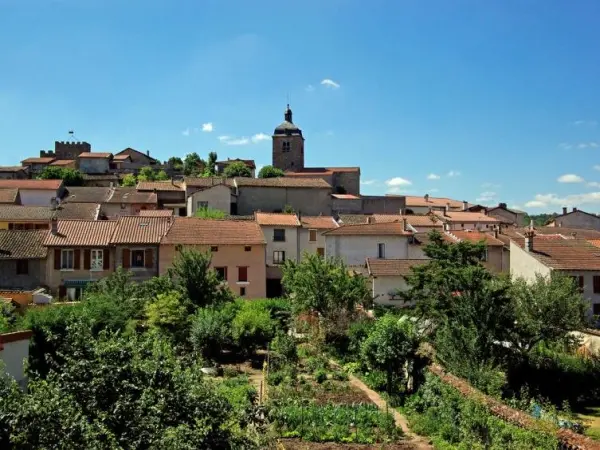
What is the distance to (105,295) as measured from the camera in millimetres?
27234

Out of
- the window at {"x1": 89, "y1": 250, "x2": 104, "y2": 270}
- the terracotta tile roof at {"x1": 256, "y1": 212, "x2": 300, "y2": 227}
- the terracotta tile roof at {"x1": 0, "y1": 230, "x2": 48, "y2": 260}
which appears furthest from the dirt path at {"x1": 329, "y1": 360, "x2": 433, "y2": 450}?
the terracotta tile roof at {"x1": 256, "y1": 212, "x2": 300, "y2": 227}

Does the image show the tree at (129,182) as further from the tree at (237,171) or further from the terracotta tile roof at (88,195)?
the tree at (237,171)

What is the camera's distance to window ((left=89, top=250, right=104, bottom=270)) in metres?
36.9

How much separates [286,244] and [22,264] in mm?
20780

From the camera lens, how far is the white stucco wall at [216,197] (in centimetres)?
5926

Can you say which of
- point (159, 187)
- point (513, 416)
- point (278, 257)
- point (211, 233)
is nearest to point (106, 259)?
point (211, 233)

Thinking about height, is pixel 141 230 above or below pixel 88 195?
below

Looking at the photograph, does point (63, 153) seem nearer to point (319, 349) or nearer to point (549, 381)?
point (319, 349)

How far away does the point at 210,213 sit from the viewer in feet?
178

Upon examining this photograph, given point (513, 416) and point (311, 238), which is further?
point (311, 238)

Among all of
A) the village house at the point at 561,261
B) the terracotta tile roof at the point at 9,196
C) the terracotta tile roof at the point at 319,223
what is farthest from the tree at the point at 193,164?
the village house at the point at 561,261

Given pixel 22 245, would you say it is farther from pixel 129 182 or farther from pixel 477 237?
pixel 129 182

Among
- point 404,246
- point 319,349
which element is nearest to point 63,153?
point 404,246

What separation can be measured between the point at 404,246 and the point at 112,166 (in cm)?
7417
